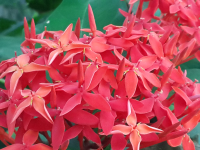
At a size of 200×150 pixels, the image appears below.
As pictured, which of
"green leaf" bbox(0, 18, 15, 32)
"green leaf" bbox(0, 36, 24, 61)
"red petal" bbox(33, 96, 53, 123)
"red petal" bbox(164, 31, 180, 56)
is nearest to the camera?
"red petal" bbox(33, 96, 53, 123)

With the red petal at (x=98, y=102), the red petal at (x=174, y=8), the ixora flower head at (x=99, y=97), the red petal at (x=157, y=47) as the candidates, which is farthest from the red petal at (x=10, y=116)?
the red petal at (x=174, y=8)

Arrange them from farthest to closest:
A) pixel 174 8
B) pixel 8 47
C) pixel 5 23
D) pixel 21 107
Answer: pixel 5 23, pixel 8 47, pixel 174 8, pixel 21 107

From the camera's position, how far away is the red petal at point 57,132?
282 millimetres

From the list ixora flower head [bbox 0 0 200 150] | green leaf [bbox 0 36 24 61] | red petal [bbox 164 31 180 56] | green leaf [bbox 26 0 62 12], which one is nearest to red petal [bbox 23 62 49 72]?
ixora flower head [bbox 0 0 200 150]

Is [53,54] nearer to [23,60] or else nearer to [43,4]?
[23,60]

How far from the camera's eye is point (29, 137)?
0.99ft

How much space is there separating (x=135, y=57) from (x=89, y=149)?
19cm

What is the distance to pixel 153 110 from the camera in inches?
13.0

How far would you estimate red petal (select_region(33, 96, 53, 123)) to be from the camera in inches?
10.8

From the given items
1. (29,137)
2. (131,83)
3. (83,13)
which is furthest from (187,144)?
(83,13)

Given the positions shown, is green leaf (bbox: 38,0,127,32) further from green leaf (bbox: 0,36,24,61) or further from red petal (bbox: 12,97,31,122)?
red petal (bbox: 12,97,31,122)

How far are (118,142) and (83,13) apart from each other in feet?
1.69

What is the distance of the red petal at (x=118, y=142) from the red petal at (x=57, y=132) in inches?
2.8

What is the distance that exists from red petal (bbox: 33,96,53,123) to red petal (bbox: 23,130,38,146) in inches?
1.9
